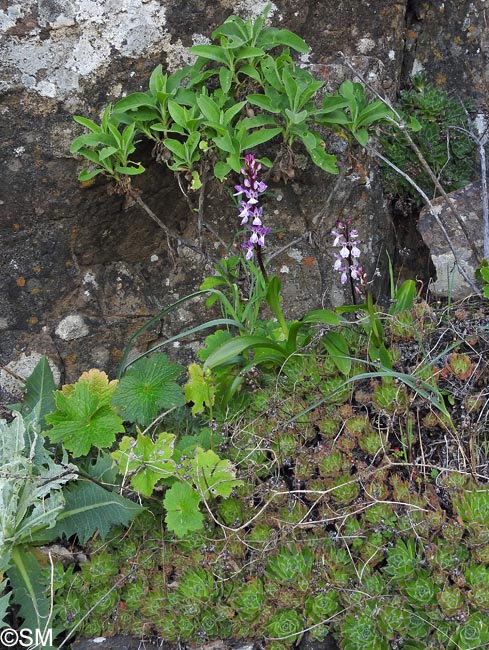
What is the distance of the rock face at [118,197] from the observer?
2.98 meters

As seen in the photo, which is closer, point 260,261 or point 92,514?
point 92,514

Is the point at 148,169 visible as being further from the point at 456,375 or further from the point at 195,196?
the point at 456,375

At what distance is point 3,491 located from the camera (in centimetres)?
225

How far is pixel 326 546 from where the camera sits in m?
2.15

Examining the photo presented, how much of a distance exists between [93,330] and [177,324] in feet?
1.18

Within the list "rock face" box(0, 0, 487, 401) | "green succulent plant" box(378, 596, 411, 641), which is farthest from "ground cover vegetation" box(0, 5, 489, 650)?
"rock face" box(0, 0, 487, 401)

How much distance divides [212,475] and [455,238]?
4.96ft

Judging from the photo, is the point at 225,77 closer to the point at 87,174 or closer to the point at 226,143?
the point at 226,143

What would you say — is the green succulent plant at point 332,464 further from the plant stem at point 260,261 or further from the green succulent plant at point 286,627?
the plant stem at point 260,261

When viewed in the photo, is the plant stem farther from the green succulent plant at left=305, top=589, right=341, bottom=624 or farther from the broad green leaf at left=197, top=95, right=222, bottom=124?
the green succulent plant at left=305, top=589, right=341, bottom=624

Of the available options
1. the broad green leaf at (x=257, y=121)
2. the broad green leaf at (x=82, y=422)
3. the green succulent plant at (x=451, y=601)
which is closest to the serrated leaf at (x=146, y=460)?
the broad green leaf at (x=82, y=422)

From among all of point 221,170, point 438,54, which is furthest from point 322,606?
point 438,54

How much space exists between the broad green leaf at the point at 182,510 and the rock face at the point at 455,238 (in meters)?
1.37

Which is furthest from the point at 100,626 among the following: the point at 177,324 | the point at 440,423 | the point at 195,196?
the point at 195,196
